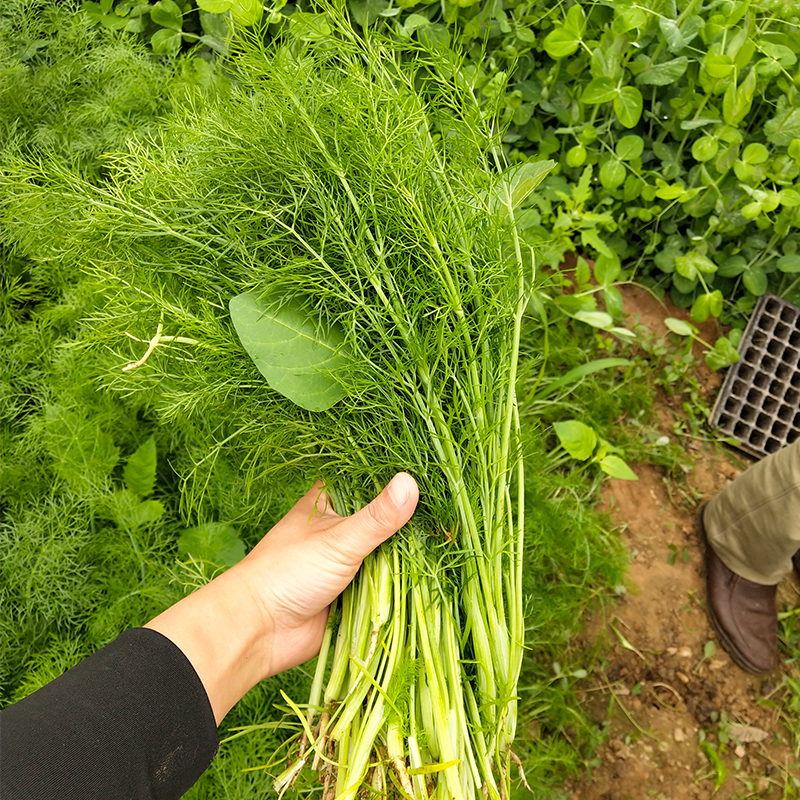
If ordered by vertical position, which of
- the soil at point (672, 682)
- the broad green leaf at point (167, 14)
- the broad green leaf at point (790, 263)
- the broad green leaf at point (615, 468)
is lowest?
the soil at point (672, 682)

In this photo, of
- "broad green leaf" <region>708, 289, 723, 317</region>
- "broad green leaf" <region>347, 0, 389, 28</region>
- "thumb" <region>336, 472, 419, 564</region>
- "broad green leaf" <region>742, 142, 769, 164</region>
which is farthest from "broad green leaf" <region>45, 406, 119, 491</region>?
"broad green leaf" <region>742, 142, 769, 164</region>

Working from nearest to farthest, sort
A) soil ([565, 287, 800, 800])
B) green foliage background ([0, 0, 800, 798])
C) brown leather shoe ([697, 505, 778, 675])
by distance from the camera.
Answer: green foliage background ([0, 0, 800, 798])
soil ([565, 287, 800, 800])
brown leather shoe ([697, 505, 778, 675])

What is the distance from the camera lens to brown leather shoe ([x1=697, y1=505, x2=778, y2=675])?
189 centimetres

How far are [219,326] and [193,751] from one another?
0.77 m

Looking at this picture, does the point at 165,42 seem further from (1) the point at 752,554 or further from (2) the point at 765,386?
(1) the point at 752,554

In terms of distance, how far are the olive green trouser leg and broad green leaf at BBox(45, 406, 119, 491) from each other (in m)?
1.84

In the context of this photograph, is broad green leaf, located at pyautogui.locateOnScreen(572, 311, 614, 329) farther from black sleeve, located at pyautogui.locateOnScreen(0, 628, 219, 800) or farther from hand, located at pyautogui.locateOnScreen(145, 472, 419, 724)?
black sleeve, located at pyautogui.locateOnScreen(0, 628, 219, 800)

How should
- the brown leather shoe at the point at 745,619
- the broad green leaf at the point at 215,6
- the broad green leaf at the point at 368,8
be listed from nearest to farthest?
the broad green leaf at the point at 215,6 → the brown leather shoe at the point at 745,619 → the broad green leaf at the point at 368,8

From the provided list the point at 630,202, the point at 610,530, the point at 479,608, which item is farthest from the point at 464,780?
the point at 630,202

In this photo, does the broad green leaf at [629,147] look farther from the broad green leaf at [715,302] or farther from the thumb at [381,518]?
the thumb at [381,518]

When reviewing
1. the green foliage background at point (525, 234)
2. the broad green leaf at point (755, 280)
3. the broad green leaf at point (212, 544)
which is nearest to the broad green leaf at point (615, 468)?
the green foliage background at point (525, 234)

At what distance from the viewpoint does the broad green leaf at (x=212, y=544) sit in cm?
168

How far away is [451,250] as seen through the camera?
117 cm

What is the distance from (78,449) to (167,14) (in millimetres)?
1472
